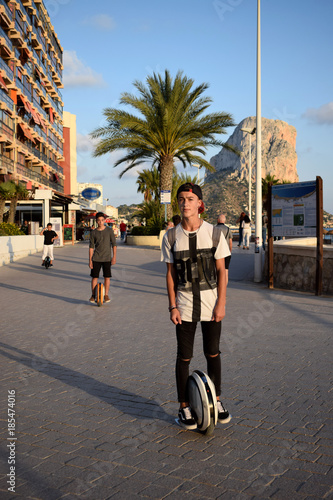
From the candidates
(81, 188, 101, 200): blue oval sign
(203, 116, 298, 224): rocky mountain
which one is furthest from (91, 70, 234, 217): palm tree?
(203, 116, 298, 224): rocky mountain

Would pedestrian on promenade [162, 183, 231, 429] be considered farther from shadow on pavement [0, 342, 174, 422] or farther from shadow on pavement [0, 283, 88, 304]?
shadow on pavement [0, 283, 88, 304]

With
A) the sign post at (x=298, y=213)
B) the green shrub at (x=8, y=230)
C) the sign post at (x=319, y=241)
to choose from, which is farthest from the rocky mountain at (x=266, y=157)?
the sign post at (x=319, y=241)

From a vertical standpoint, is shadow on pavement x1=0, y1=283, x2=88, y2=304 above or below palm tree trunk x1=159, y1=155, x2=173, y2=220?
below

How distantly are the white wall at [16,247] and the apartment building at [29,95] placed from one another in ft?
22.1

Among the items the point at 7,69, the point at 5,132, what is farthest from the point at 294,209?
the point at 7,69

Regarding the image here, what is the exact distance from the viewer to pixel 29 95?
4547 centimetres

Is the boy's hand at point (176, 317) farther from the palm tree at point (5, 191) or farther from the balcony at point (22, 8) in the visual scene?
the balcony at point (22, 8)

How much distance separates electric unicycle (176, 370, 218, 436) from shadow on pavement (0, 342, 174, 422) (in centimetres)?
39

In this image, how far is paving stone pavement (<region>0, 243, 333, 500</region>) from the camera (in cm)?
294

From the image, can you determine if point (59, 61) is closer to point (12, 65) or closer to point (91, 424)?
point (12, 65)

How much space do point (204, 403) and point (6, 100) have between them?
38307 millimetres

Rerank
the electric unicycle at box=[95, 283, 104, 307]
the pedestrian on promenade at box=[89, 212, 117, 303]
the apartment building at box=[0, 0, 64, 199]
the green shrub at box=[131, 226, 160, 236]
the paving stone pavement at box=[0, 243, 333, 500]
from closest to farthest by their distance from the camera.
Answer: the paving stone pavement at box=[0, 243, 333, 500]
the electric unicycle at box=[95, 283, 104, 307]
the pedestrian on promenade at box=[89, 212, 117, 303]
the green shrub at box=[131, 226, 160, 236]
the apartment building at box=[0, 0, 64, 199]

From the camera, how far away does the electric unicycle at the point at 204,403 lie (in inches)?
139

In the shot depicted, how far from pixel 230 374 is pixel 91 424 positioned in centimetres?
181
